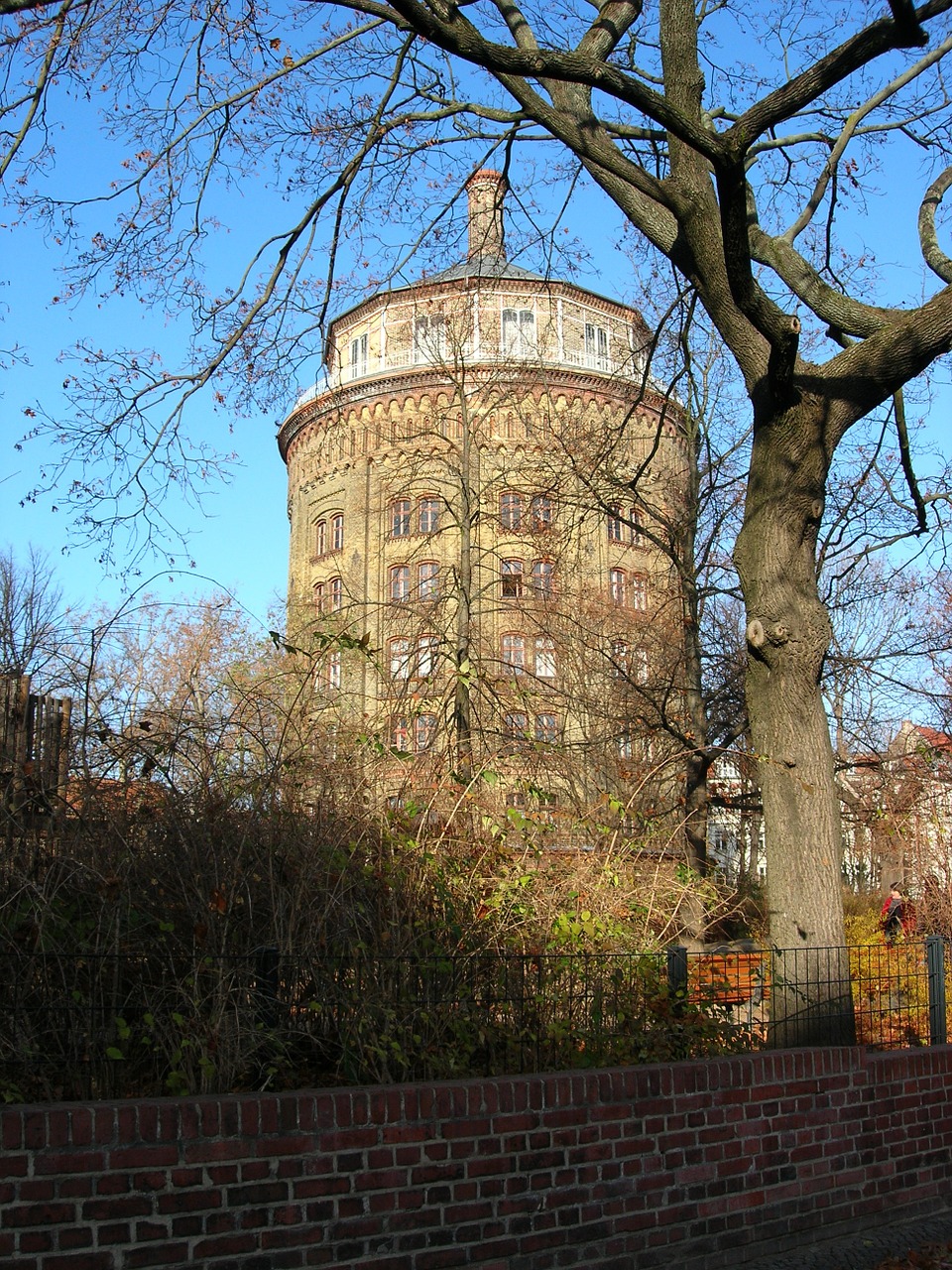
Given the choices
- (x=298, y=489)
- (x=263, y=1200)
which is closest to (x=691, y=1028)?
(x=263, y=1200)

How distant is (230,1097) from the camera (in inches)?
179

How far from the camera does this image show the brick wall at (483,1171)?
414 centimetres

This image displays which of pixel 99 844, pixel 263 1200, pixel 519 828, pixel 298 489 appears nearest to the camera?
pixel 263 1200

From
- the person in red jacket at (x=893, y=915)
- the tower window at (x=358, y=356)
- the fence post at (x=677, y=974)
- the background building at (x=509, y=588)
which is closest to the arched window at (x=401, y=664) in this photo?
the background building at (x=509, y=588)

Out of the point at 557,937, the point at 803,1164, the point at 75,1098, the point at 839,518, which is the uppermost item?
the point at 839,518

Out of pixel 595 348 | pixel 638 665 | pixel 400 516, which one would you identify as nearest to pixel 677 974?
pixel 638 665

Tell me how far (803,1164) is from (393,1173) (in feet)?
9.90

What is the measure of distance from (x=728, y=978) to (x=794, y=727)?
5.34 ft

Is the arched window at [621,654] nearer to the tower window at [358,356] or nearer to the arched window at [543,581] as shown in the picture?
the arched window at [543,581]

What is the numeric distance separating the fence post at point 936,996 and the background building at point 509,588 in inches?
90.0

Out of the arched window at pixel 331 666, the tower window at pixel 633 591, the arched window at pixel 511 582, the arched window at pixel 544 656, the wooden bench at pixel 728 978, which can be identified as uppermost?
the tower window at pixel 633 591

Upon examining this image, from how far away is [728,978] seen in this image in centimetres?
754

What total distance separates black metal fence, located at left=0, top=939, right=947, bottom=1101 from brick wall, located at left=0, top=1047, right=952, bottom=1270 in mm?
386

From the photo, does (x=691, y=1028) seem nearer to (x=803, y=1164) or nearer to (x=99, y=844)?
(x=803, y=1164)
